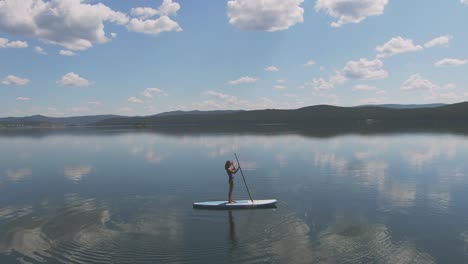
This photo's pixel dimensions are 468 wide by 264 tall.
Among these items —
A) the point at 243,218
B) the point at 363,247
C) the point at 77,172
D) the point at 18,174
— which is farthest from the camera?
the point at 77,172

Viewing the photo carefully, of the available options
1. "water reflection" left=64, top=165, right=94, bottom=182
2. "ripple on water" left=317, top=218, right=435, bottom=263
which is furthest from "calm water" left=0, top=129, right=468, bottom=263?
"water reflection" left=64, top=165, right=94, bottom=182

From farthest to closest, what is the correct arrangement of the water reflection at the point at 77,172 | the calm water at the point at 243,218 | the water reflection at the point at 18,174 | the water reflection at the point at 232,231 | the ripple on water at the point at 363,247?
the water reflection at the point at 18,174, the water reflection at the point at 77,172, the water reflection at the point at 232,231, the calm water at the point at 243,218, the ripple on water at the point at 363,247

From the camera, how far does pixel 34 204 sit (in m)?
25.5

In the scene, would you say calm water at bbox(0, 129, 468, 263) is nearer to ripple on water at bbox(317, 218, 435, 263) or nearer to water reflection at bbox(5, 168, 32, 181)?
ripple on water at bbox(317, 218, 435, 263)

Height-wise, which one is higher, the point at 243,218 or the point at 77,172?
the point at 77,172

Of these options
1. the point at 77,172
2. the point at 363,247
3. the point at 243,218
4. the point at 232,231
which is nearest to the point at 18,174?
the point at 77,172

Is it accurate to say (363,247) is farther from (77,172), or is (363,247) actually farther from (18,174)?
(18,174)

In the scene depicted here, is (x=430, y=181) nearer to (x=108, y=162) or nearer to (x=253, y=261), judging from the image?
(x=253, y=261)

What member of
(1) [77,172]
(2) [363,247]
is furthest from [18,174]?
(2) [363,247]

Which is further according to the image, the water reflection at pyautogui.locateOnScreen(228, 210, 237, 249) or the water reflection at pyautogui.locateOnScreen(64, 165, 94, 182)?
the water reflection at pyautogui.locateOnScreen(64, 165, 94, 182)

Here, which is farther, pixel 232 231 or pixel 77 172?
pixel 77 172

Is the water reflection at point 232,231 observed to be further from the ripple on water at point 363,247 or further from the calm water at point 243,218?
the ripple on water at point 363,247

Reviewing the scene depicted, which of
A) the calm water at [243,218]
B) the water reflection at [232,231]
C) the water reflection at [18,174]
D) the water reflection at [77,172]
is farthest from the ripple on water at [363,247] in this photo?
the water reflection at [18,174]

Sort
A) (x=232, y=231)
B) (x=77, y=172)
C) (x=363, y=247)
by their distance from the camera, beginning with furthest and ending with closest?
(x=77, y=172) < (x=232, y=231) < (x=363, y=247)
